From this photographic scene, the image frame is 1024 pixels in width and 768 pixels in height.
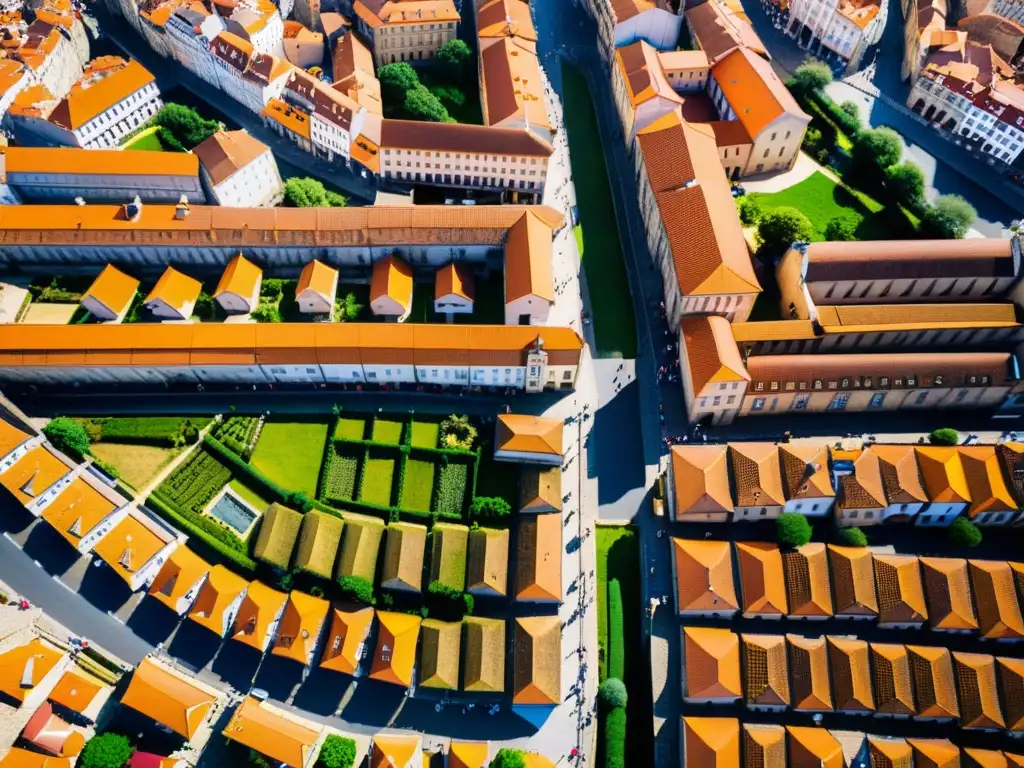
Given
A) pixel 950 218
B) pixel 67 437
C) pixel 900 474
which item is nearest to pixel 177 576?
pixel 67 437

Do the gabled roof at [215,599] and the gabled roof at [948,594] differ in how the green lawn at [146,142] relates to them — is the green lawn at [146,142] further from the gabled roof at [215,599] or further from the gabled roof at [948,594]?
the gabled roof at [948,594]

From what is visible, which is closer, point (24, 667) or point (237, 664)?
point (24, 667)

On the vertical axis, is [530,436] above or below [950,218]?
below

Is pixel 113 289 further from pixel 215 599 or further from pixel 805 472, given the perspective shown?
pixel 805 472

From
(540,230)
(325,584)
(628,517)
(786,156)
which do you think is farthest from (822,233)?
(325,584)

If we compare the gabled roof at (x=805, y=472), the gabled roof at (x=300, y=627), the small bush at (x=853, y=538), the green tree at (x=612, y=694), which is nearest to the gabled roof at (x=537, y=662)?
the green tree at (x=612, y=694)

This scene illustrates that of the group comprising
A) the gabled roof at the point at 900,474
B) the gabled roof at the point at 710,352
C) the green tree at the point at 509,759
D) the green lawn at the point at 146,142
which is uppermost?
the gabled roof at the point at 710,352

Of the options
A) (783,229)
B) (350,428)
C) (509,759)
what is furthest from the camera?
(783,229)
